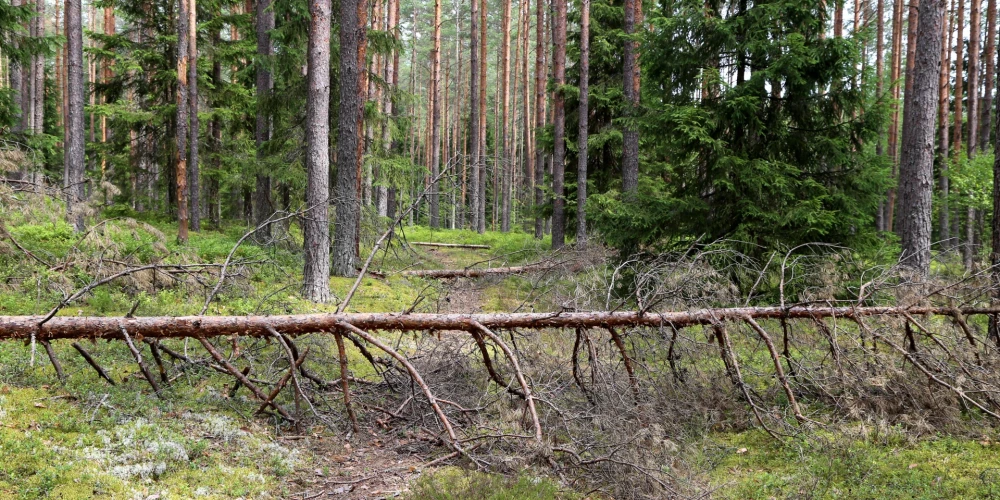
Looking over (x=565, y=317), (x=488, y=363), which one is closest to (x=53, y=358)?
(x=488, y=363)

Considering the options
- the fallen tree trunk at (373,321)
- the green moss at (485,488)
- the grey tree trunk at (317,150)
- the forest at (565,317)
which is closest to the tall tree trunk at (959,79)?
the forest at (565,317)

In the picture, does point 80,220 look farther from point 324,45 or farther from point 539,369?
point 539,369

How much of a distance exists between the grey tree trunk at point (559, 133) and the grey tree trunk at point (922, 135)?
815 centimetres

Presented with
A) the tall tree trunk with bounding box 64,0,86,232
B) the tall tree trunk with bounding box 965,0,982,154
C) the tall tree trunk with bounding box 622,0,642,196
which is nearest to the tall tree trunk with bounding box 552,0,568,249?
the tall tree trunk with bounding box 622,0,642,196

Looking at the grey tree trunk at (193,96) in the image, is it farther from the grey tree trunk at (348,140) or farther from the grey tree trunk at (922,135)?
the grey tree trunk at (922,135)

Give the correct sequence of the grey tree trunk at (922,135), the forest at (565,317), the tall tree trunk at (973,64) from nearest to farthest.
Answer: the forest at (565,317), the grey tree trunk at (922,135), the tall tree trunk at (973,64)

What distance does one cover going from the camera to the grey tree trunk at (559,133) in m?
16.1

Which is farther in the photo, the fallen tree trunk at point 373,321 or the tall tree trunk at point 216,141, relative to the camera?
the tall tree trunk at point 216,141

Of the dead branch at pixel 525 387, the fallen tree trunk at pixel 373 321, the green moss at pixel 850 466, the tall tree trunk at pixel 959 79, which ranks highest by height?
the tall tree trunk at pixel 959 79

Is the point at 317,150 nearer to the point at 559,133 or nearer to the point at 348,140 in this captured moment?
the point at 348,140

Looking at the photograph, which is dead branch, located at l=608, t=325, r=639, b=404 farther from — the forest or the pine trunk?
the pine trunk

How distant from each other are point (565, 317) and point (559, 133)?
11.6 metres

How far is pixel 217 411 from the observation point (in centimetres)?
490

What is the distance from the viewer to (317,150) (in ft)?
30.8
